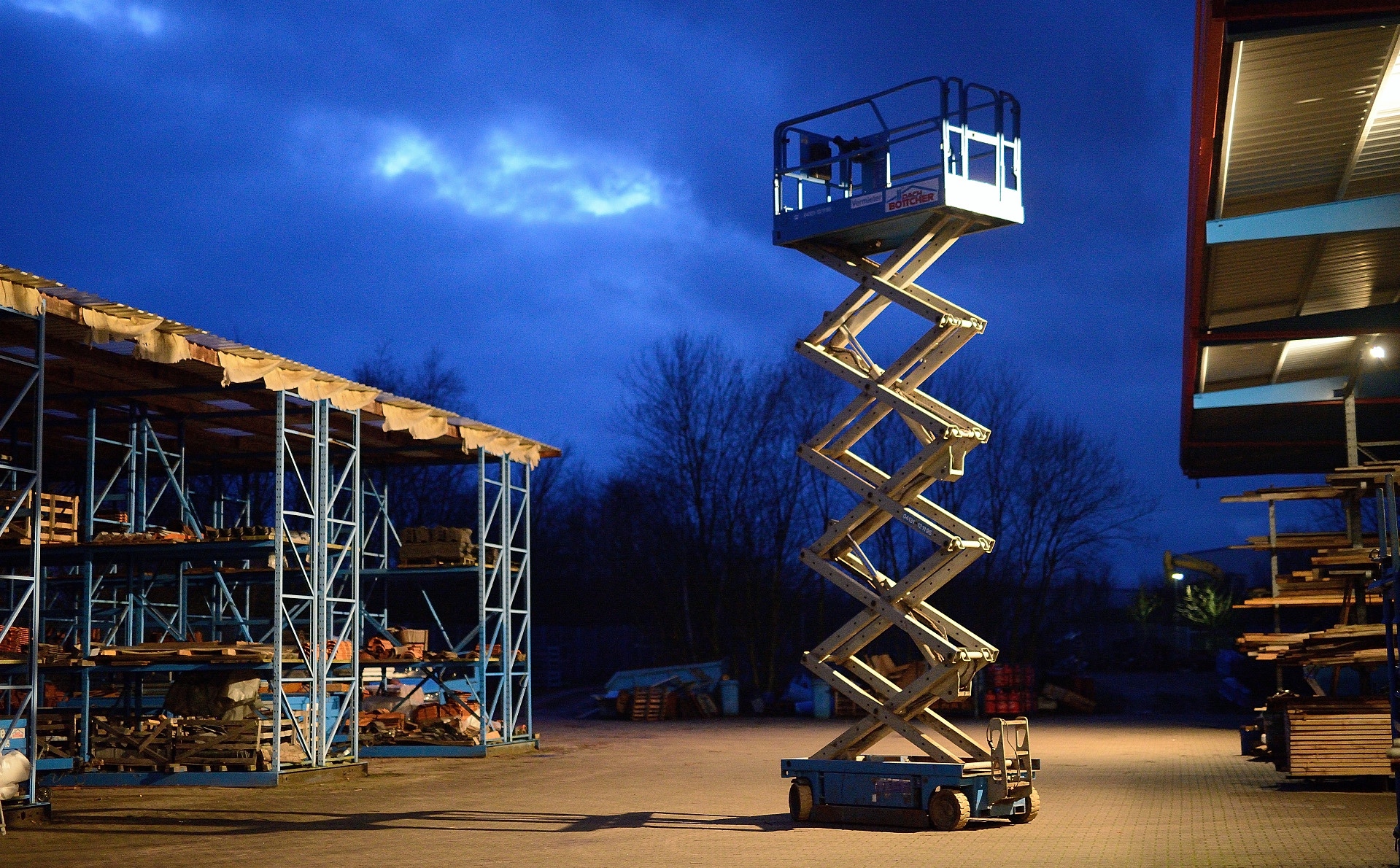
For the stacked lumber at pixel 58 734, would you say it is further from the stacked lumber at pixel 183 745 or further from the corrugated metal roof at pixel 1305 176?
the corrugated metal roof at pixel 1305 176

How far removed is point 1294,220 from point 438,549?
14.5 metres

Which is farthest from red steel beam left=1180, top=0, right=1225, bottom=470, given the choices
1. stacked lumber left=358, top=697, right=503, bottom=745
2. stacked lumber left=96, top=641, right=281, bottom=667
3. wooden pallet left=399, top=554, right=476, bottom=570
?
stacked lumber left=358, top=697, right=503, bottom=745

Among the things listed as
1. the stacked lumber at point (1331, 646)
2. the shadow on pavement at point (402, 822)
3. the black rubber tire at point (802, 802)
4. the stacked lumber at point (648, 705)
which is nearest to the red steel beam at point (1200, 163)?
the stacked lumber at point (1331, 646)

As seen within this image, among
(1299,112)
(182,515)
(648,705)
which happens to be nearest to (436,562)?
(182,515)

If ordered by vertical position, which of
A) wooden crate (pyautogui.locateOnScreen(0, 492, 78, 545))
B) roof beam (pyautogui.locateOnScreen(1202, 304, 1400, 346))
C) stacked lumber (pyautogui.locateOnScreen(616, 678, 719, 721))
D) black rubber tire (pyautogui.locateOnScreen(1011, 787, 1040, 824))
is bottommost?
stacked lumber (pyautogui.locateOnScreen(616, 678, 719, 721))

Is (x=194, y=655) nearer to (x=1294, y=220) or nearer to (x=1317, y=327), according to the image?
(x=1294, y=220)

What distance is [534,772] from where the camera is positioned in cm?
2084

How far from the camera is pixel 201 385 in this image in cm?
1880

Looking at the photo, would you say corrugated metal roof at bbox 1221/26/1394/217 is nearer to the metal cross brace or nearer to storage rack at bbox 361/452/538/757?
the metal cross brace

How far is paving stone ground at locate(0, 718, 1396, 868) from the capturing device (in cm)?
1184

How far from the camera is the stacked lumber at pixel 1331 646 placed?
1511cm

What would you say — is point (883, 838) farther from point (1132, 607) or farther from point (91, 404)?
point (1132, 607)

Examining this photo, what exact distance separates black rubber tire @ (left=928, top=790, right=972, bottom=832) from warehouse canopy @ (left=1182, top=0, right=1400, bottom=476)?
7135 millimetres

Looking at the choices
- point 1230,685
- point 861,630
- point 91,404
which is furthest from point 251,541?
point 1230,685
